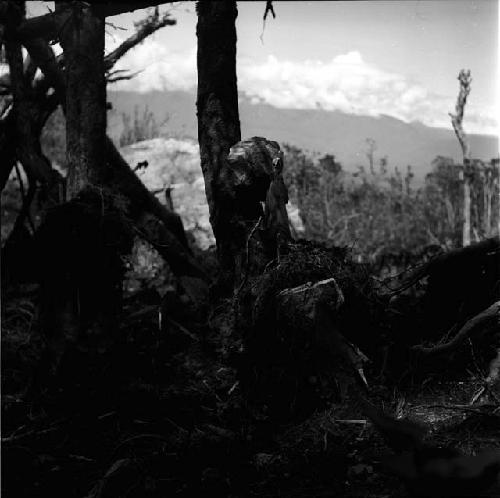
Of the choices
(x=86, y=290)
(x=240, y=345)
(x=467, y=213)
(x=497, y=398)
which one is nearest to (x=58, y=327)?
(x=86, y=290)

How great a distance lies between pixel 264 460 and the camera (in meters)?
2.89

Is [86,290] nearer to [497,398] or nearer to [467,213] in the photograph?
[497,398]

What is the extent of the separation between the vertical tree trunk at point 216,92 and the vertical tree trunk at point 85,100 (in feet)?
3.16

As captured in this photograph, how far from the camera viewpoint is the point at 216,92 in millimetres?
4516

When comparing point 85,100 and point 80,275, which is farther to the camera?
point 85,100

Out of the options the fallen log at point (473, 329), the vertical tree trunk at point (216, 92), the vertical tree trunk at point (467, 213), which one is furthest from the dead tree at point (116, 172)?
the vertical tree trunk at point (467, 213)

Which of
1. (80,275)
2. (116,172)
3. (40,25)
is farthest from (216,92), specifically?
(40,25)

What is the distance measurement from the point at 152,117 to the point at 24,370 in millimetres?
16691

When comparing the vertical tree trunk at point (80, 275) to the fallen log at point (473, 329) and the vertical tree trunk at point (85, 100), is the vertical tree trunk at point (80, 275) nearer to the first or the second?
the vertical tree trunk at point (85, 100)

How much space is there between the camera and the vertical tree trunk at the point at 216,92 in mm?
4406

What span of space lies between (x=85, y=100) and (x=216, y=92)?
1184 millimetres

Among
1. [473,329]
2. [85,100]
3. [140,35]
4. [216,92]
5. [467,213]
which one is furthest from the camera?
[467,213]

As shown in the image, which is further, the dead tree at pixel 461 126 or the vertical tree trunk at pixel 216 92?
the dead tree at pixel 461 126

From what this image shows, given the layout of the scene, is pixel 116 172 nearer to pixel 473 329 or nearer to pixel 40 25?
pixel 40 25
